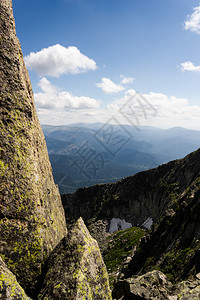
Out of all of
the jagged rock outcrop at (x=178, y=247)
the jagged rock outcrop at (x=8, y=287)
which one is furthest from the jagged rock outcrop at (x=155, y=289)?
the jagged rock outcrop at (x=8, y=287)

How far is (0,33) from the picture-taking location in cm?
1374

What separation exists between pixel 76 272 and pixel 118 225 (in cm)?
9328

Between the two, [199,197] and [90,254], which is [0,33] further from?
[199,197]

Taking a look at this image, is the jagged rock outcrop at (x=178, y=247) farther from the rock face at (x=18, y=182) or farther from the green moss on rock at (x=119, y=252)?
the green moss on rock at (x=119, y=252)

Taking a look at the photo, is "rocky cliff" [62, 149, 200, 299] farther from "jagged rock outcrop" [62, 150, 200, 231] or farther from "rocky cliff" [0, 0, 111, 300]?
"rocky cliff" [0, 0, 111, 300]

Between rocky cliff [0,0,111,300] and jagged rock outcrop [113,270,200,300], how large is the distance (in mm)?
3879

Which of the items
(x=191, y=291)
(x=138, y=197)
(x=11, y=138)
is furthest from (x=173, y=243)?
(x=138, y=197)

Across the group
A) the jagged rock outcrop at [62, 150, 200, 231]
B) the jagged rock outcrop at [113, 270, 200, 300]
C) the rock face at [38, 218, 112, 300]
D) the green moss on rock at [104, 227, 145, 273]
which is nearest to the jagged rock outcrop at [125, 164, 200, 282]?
the jagged rock outcrop at [113, 270, 200, 300]

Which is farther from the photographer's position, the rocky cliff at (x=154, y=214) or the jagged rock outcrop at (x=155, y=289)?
the rocky cliff at (x=154, y=214)

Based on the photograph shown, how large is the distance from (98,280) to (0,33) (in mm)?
18611

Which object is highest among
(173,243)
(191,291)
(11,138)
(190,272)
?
(11,138)

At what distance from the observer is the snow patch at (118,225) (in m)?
93.0

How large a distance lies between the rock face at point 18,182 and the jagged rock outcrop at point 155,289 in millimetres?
6811

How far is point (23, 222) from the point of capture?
1055 centimetres
